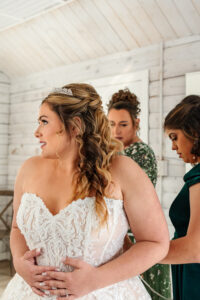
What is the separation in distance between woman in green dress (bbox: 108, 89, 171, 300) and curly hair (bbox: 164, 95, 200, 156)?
742mm

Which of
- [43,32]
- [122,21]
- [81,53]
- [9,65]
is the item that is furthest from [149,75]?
[9,65]

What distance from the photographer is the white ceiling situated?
3174mm

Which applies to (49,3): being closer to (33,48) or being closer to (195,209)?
(33,48)

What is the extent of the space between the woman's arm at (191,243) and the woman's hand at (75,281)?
0.94ft

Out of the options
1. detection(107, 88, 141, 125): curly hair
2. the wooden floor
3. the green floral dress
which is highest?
detection(107, 88, 141, 125): curly hair

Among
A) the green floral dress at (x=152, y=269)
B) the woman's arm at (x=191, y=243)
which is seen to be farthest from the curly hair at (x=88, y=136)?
the green floral dress at (x=152, y=269)

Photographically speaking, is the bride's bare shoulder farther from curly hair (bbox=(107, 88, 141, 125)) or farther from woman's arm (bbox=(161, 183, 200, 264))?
curly hair (bbox=(107, 88, 141, 125))

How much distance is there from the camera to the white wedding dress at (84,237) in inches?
53.8

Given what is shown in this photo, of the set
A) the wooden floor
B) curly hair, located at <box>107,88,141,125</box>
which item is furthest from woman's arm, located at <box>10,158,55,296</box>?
the wooden floor

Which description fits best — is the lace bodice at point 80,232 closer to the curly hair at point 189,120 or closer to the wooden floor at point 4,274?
the curly hair at point 189,120

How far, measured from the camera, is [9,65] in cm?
512

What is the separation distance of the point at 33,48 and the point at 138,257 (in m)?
3.57

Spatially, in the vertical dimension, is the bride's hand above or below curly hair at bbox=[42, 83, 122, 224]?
below

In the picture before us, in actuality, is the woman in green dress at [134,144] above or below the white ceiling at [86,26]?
below
